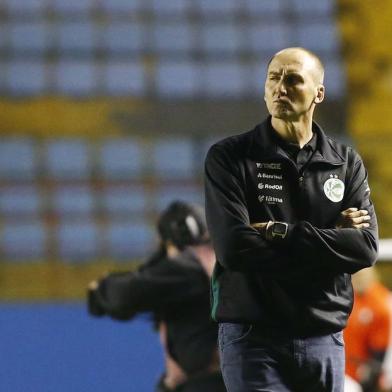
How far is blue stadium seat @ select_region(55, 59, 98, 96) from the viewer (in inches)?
462

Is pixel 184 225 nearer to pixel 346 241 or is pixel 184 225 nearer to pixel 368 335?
pixel 346 241

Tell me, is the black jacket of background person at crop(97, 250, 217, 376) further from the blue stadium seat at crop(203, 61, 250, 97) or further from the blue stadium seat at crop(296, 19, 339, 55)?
the blue stadium seat at crop(296, 19, 339, 55)

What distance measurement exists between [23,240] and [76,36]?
2.62 m

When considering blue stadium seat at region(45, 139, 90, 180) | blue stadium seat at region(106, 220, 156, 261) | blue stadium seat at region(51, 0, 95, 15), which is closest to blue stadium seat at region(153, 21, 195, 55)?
blue stadium seat at region(51, 0, 95, 15)

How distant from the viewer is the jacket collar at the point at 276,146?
6.92ft

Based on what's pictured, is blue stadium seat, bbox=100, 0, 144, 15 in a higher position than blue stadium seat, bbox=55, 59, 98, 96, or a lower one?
higher

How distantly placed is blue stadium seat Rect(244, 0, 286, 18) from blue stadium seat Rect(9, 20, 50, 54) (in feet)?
8.28

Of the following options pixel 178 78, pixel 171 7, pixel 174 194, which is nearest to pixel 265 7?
pixel 171 7

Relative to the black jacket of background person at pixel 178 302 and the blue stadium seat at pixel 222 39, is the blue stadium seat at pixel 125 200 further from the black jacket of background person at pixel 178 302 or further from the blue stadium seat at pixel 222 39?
the black jacket of background person at pixel 178 302

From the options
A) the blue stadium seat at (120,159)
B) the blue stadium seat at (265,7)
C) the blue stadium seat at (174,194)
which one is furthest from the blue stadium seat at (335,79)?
the blue stadium seat at (120,159)

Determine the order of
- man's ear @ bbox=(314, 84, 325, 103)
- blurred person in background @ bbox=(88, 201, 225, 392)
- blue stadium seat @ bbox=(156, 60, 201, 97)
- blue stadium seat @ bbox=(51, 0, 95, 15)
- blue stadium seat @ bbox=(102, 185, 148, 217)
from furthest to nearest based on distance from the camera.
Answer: blue stadium seat @ bbox=(51, 0, 95, 15), blue stadium seat @ bbox=(156, 60, 201, 97), blue stadium seat @ bbox=(102, 185, 148, 217), blurred person in background @ bbox=(88, 201, 225, 392), man's ear @ bbox=(314, 84, 325, 103)

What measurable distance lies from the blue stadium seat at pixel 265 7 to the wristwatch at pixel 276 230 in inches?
399

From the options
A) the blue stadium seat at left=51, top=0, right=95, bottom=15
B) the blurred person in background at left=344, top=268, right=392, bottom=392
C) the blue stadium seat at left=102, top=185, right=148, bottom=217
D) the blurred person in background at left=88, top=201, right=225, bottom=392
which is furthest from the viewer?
the blue stadium seat at left=51, top=0, right=95, bottom=15

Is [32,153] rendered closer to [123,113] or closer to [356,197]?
[123,113]
